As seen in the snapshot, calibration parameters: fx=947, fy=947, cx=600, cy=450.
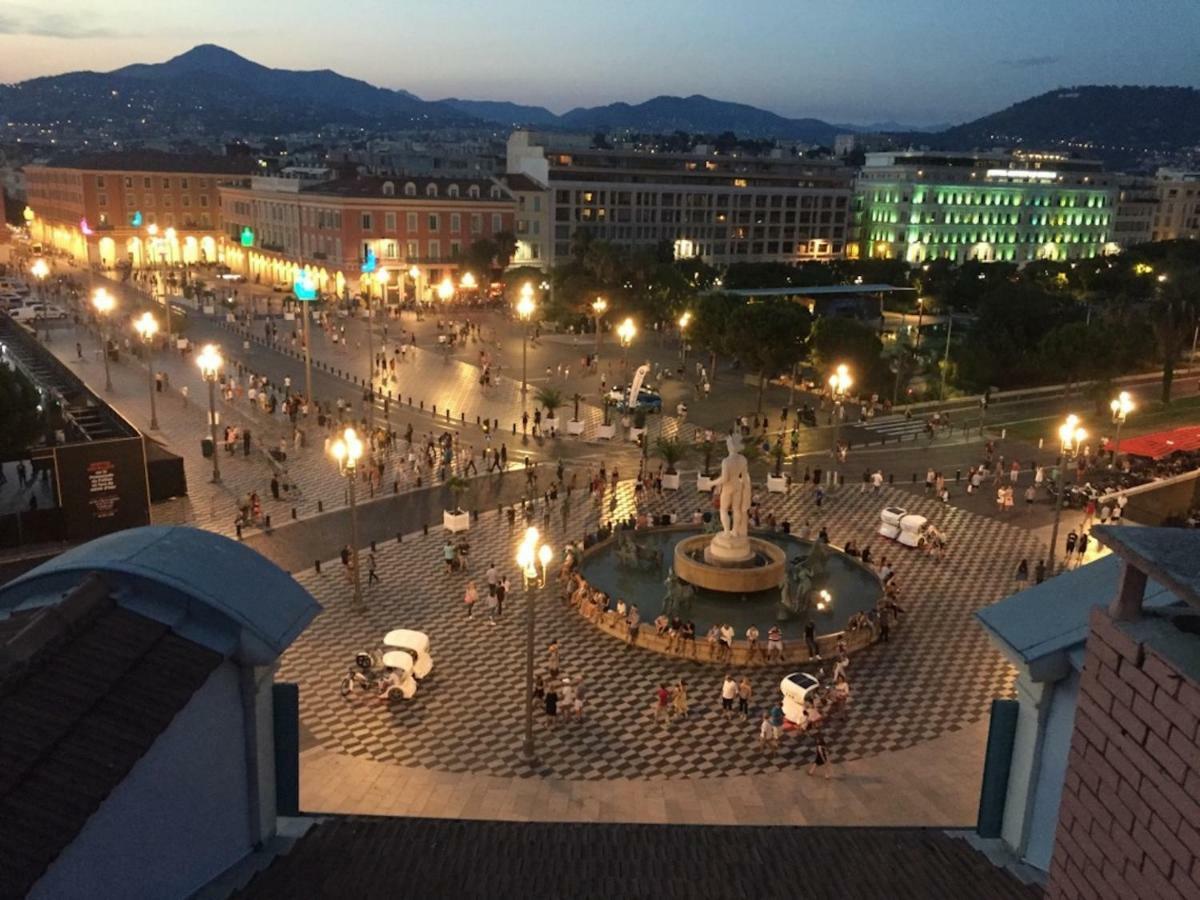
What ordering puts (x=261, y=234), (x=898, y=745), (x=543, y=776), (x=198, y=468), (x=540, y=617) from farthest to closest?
1. (x=261, y=234)
2. (x=198, y=468)
3. (x=540, y=617)
4. (x=898, y=745)
5. (x=543, y=776)

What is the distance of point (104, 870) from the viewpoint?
7.66 meters

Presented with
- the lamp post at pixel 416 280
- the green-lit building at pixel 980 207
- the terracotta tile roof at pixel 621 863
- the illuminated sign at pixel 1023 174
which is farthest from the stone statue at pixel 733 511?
the illuminated sign at pixel 1023 174

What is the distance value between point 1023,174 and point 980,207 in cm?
785

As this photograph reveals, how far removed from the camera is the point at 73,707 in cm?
763


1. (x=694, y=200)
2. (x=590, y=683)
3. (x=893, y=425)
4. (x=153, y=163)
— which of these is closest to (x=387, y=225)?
(x=694, y=200)

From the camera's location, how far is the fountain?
23891 millimetres

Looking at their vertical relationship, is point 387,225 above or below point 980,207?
below

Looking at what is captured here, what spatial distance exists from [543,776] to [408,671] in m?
3.83

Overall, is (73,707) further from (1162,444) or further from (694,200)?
(694,200)

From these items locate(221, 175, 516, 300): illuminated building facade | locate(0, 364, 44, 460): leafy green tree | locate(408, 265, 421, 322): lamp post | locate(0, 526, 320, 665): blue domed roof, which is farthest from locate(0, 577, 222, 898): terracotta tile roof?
locate(408, 265, 421, 322): lamp post

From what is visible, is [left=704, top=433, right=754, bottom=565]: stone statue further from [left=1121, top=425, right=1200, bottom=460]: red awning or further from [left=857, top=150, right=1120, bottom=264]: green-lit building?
[left=857, top=150, right=1120, bottom=264]: green-lit building

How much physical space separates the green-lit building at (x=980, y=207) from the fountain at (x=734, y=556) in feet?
308

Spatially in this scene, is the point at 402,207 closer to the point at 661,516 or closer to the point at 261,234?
the point at 261,234

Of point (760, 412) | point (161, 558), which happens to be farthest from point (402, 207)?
point (161, 558)
